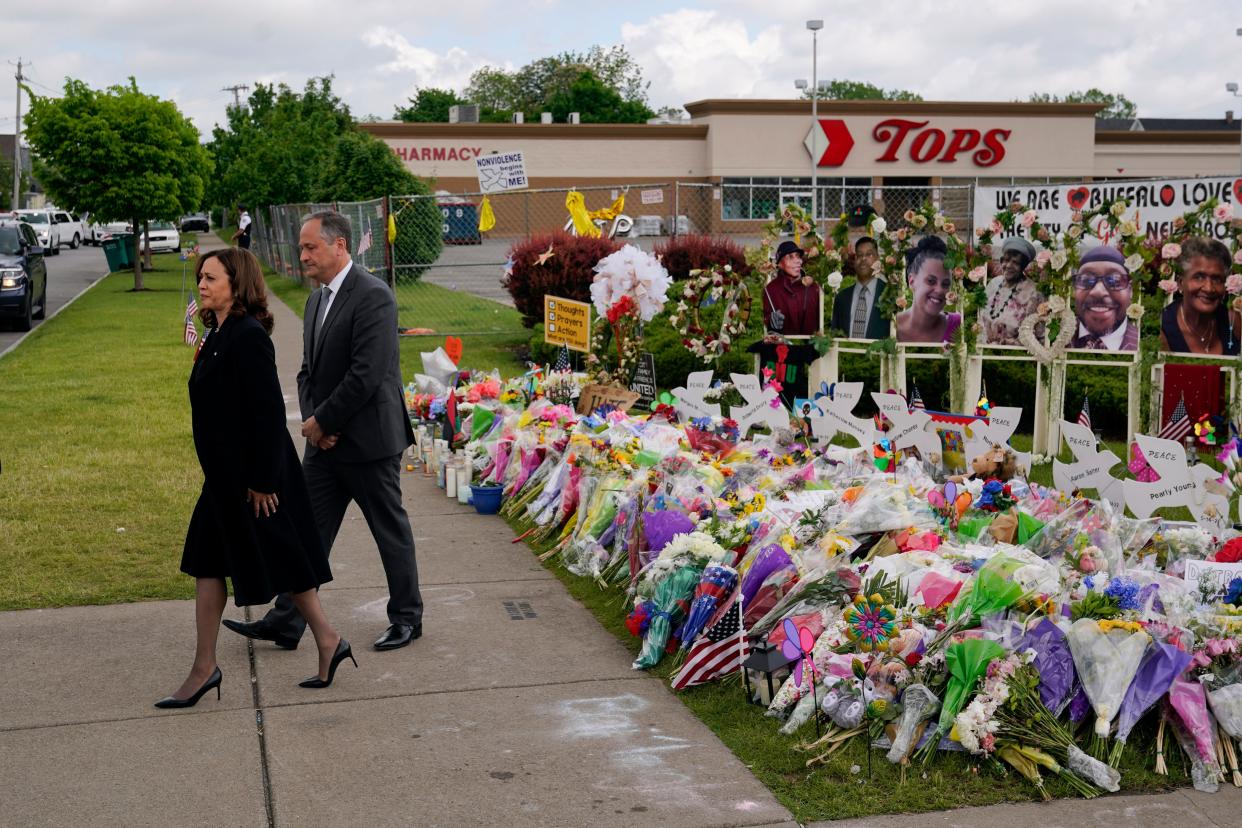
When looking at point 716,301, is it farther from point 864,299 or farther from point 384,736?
point 384,736

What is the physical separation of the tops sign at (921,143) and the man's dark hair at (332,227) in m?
40.6

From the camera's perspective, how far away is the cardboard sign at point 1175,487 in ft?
19.7

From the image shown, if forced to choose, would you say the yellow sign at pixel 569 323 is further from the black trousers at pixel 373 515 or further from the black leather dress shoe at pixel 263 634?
the black leather dress shoe at pixel 263 634

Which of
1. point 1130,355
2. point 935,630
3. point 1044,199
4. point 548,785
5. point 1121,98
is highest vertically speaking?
point 1121,98

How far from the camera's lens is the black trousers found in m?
5.52

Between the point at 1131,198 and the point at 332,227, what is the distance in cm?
818

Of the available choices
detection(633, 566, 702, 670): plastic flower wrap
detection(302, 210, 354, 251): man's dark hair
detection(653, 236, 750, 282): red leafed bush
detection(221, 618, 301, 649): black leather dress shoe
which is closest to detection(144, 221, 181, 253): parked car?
detection(653, 236, 750, 282): red leafed bush

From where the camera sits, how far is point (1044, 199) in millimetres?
11852

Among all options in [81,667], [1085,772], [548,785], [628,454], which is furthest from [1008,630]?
[81,667]

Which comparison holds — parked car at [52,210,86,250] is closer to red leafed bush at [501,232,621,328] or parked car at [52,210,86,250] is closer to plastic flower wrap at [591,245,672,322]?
red leafed bush at [501,232,621,328]

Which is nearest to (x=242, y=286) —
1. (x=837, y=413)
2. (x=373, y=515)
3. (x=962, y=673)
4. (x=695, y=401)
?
(x=373, y=515)

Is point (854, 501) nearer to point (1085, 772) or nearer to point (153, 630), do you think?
point (1085, 772)

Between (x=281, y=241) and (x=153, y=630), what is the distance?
3029 cm

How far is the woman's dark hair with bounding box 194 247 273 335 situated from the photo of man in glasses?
648 cm
